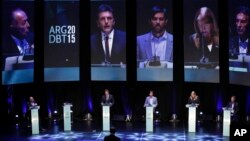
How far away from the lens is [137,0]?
14812 millimetres

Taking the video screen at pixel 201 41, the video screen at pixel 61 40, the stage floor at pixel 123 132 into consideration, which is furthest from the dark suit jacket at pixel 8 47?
the video screen at pixel 201 41

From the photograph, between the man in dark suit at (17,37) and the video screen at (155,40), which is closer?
the man in dark suit at (17,37)

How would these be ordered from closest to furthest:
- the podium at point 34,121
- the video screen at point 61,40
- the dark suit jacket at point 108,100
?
the podium at point 34,121 < the dark suit jacket at point 108,100 < the video screen at point 61,40

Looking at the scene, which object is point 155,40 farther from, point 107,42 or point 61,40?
point 61,40

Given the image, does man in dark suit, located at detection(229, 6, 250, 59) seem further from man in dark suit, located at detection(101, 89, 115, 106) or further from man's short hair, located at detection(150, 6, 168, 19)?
man in dark suit, located at detection(101, 89, 115, 106)

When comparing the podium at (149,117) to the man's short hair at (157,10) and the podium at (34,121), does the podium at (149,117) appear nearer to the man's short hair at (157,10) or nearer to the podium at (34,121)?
the podium at (34,121)

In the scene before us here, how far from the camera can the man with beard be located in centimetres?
1463

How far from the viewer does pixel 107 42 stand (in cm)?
1489

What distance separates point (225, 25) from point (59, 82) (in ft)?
18.6

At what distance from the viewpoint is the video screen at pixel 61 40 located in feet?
48.5

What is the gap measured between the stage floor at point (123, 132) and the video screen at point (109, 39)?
1.73 metres

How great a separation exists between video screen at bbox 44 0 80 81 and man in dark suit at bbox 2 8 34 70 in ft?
2.22

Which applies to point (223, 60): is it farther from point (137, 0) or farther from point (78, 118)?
point (78, 118)

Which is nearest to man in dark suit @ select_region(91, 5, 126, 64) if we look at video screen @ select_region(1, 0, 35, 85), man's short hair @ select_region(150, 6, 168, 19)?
man's short hair @ select_region(150, 6, 168, 19)
